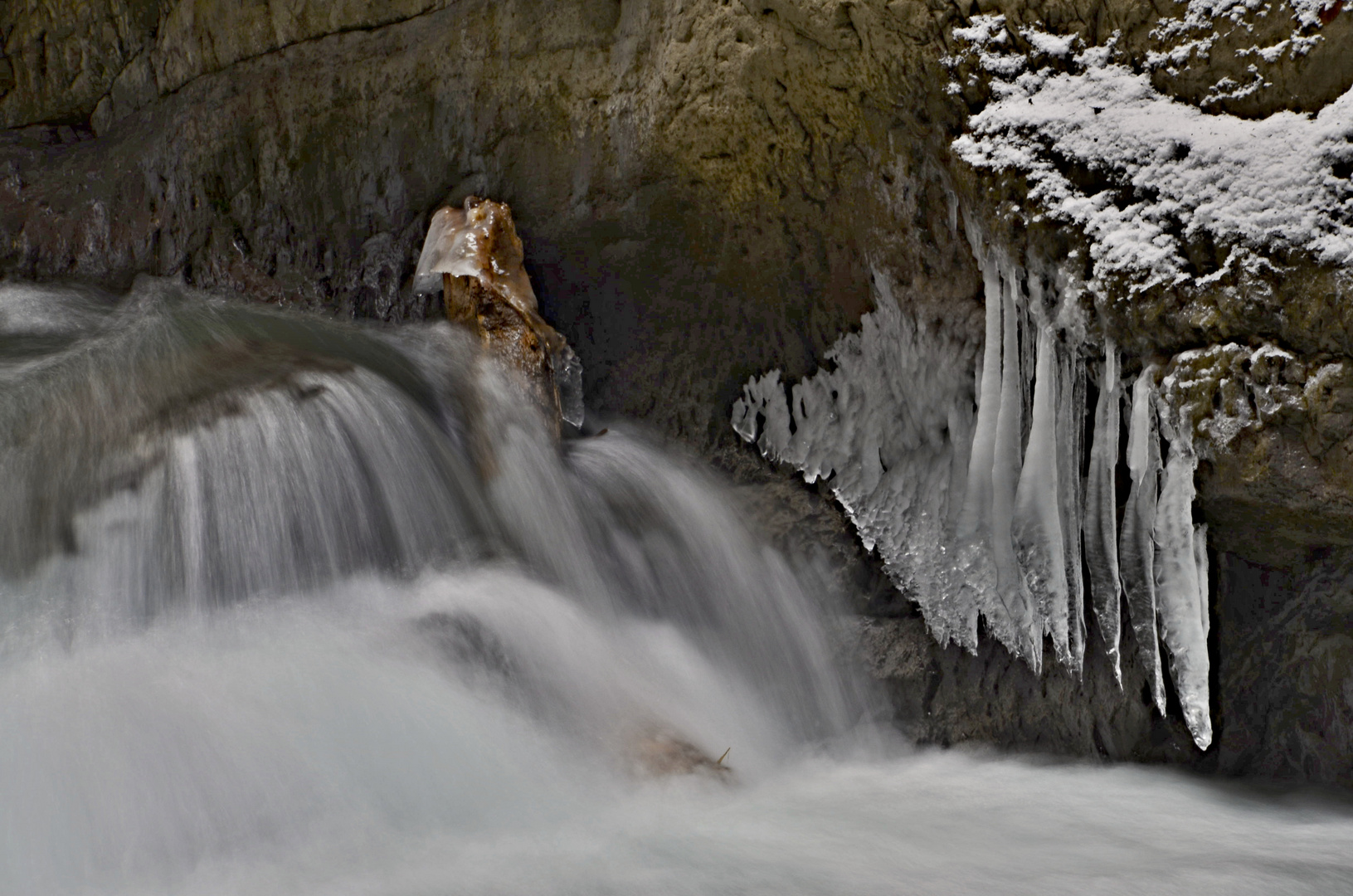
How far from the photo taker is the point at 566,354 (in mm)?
4082

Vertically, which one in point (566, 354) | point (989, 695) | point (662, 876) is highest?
point (566, 354)

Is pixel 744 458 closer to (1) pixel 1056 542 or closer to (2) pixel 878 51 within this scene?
(1) pixel 1056 542

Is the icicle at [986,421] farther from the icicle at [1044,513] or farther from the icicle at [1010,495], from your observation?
the icicle at [1044,513]

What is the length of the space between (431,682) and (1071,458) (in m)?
1.89

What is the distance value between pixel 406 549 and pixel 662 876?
1.29 meters

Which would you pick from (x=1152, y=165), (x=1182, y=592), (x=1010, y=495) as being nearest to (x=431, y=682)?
(x=1010, y=495)

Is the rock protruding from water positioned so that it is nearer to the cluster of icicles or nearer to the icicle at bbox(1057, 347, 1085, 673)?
the cluster of icicles

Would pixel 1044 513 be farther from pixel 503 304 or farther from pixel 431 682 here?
pixel 503 304

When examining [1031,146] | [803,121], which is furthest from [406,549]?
[1031,146]

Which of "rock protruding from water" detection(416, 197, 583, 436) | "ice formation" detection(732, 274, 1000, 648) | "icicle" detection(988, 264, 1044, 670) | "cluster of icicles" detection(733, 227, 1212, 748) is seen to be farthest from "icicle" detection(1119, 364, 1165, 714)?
"rock protruding from water" detection(416, 197, 583, 436)

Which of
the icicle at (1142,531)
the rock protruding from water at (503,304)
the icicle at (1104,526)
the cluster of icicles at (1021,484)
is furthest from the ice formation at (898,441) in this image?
the rock protruding from water at (503,304)

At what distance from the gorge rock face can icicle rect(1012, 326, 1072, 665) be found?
257 mm

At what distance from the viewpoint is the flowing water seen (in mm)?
2256

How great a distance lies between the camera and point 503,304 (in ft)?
13.0
